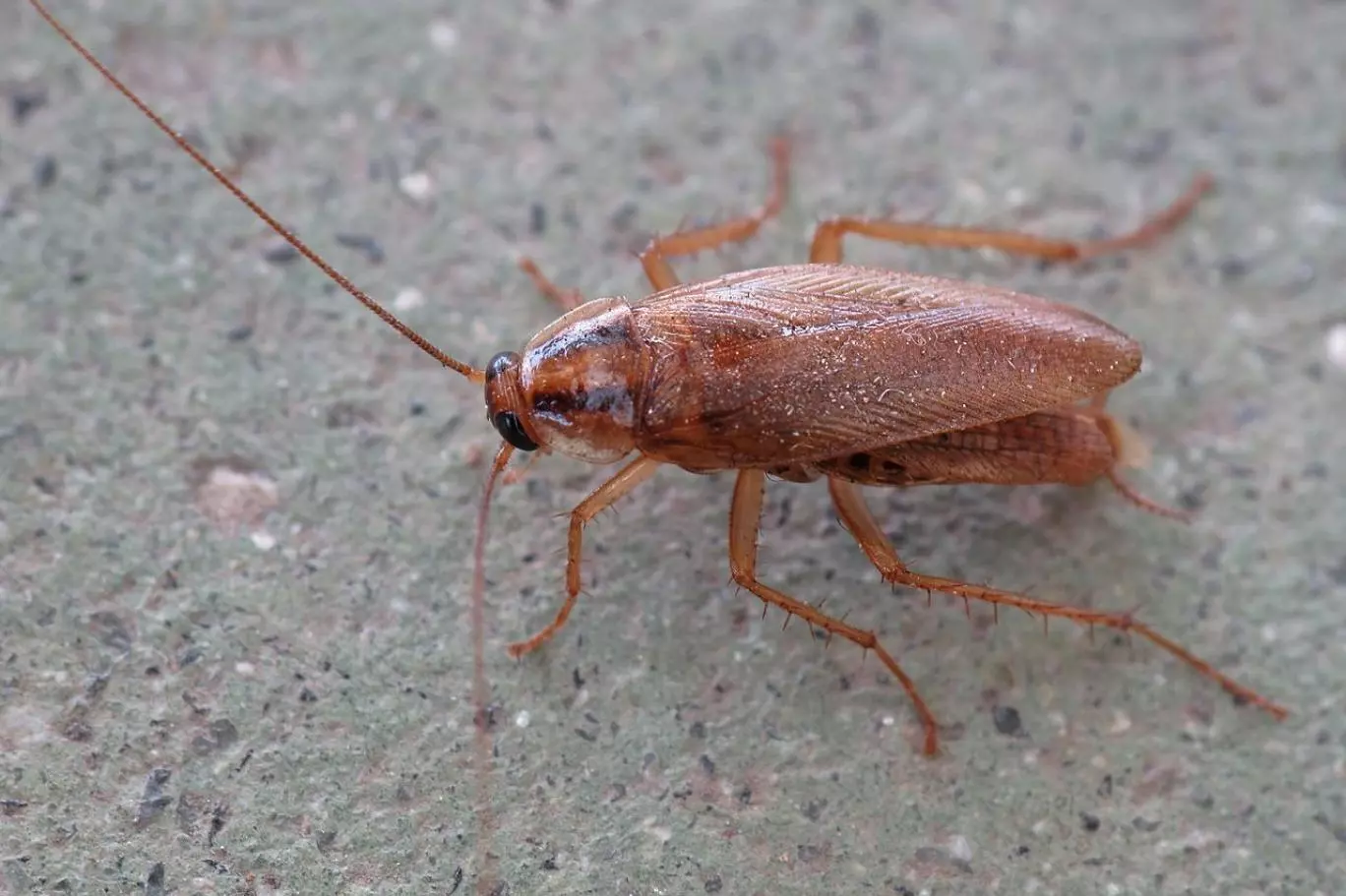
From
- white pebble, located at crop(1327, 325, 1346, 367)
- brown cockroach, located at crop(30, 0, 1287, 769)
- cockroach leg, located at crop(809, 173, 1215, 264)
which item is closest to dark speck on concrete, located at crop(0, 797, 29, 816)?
brown cockroach, located at crop(30, 0, 1287, 769)

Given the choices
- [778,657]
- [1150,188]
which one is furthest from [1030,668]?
[1150,188]

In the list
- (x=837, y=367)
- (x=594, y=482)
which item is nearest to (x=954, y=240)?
(x=837, y=367)

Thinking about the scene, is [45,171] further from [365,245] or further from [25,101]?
[365,245]

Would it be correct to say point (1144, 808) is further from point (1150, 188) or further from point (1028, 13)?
point (1028, 13)

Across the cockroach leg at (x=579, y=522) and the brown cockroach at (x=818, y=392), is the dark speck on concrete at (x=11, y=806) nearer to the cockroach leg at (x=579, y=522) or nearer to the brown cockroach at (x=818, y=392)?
the brown cockroach at (x=818, y=392)

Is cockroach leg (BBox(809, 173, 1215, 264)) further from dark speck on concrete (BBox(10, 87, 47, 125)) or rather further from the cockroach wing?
dark speck on concrete (BBox(10, 87, 47, 125))

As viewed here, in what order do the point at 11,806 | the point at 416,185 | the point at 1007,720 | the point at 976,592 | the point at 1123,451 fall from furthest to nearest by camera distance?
the point at 416,185 → the point at 1123,451 → the point at 1007,720 → the point at 976,592 → the point at 11,806

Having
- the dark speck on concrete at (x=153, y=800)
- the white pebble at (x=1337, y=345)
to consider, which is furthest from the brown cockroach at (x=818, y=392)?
the white pebble at (x=1337, y=345)

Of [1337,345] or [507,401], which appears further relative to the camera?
A: [1337,345]
